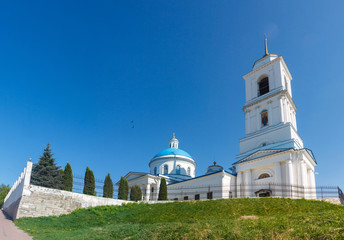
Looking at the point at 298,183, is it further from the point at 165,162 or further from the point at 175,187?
the point at 165,162

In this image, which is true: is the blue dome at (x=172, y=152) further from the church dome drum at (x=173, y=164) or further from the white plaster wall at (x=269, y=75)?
the white plaster wall at (x=269, y=75)

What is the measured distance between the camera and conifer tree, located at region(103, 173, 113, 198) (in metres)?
22.6

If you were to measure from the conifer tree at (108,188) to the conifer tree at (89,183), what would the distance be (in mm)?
1370

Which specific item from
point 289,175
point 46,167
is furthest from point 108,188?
point 289,175

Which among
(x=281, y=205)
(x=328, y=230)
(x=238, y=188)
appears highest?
(x=238, y=188)

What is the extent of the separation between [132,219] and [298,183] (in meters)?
14.5

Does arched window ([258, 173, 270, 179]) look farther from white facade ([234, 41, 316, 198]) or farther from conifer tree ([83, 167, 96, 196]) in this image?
conifer tree ([83, 167, 96, 196])

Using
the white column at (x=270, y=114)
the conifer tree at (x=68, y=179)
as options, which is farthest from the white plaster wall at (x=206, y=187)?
the conifer tree at (x=68, y=179)

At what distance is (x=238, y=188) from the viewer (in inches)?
1001

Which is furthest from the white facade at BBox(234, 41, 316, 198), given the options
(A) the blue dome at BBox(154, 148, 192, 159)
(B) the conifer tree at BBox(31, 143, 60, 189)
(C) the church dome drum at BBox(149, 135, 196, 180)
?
(B) the conifer tree at BBox(31, 143, 60, 189)

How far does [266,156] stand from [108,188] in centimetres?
1395

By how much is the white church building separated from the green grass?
839 centimetres

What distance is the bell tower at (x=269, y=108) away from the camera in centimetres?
2534

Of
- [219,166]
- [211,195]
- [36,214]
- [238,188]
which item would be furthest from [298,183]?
[36,214]
